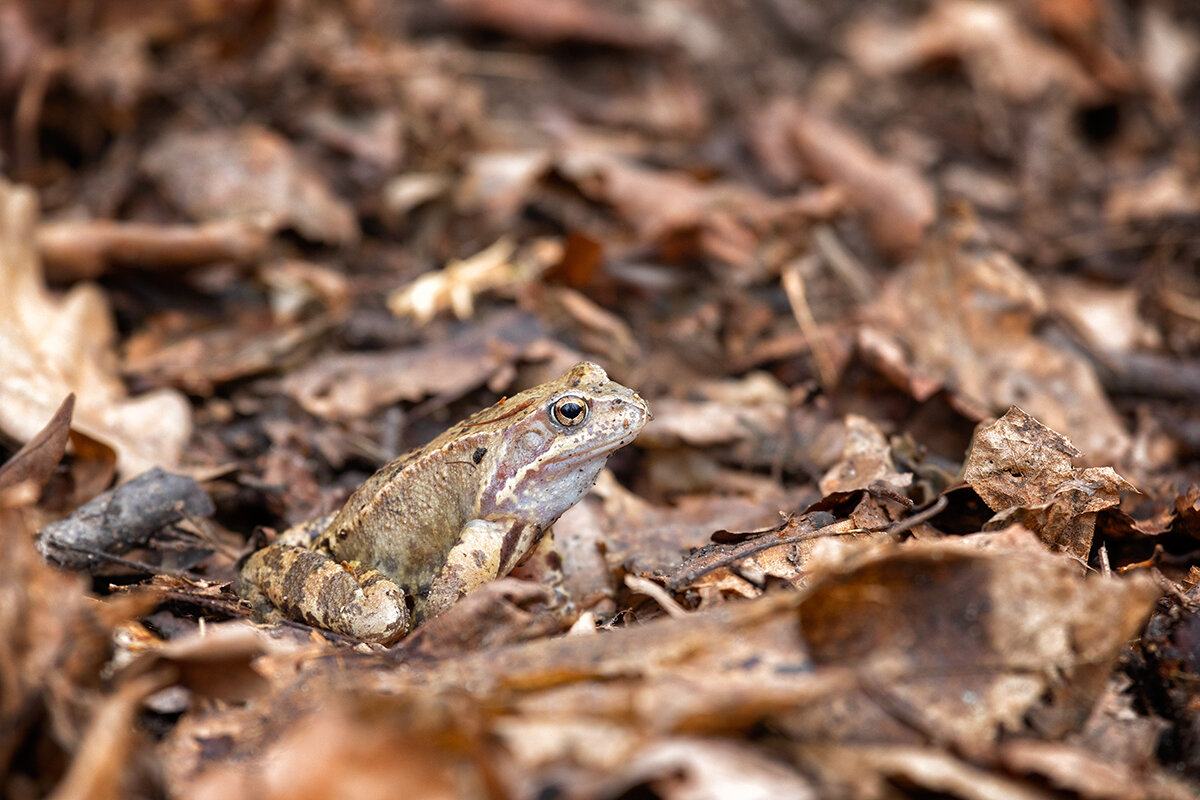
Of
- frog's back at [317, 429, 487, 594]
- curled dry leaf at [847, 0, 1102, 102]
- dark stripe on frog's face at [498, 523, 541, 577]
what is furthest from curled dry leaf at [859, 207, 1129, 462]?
curled dry leaf at [847, 0, 1102, 102]

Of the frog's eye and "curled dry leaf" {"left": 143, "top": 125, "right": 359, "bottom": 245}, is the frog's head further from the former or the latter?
"curled dry leaf" {"left": 143, "top": 125, "right": 359, "bottom": 245}

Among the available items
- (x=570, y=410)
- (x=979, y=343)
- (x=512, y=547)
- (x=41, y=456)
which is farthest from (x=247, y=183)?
(x=979, y=343)

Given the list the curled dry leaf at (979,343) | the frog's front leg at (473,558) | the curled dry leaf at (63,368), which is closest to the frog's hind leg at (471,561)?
the frog's front leg at (473,558)

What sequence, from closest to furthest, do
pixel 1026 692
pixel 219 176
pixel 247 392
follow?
pixel 1026 692, pixel 247 392, pixel 219 176

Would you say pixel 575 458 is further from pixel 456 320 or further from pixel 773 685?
pixel 456 320

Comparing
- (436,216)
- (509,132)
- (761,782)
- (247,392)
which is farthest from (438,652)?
(509,132)

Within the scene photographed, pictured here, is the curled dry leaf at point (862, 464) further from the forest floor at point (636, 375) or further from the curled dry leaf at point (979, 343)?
the curled dry leaf at point (979, 343)
